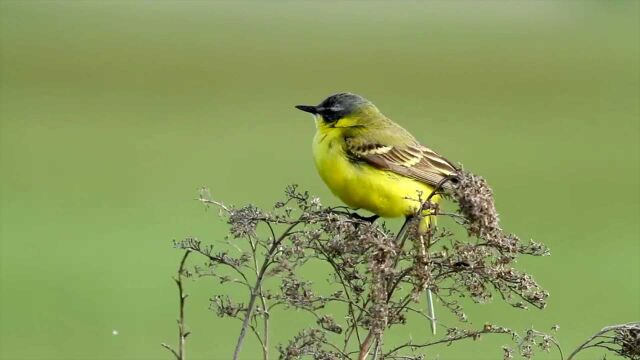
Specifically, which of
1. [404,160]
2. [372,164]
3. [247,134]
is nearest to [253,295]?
[372,164]

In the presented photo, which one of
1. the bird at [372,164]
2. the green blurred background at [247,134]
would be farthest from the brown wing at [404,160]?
the green blurred background at [247,134]

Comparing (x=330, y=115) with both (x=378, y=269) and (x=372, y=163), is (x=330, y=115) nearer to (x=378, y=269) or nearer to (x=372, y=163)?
(x=372, y=163)

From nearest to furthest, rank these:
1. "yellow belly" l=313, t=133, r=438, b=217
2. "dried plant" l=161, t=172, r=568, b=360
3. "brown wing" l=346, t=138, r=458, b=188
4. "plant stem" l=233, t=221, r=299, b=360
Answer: "plant stem" l=233, t=221, r=299, b=360 < "dried plant" l=161, t=172, r=568, b=360 < "yellow belly" l=313, t=133, r=438, b=217 < "brown wing" l=346, t=138, r=458, b=188

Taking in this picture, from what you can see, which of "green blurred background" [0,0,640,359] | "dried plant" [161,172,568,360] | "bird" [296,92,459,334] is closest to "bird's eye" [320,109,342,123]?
"bird" [296,92,459,334]

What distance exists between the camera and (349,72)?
32.8 m

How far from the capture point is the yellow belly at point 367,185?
5.61 metres

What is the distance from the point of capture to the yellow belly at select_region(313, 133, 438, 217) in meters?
5.61

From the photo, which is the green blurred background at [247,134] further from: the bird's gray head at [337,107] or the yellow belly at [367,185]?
Answer: the yellow belly at [367,185]

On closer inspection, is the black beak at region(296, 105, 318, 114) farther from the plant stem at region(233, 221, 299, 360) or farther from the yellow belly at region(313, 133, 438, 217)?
the plant stem at region(233, 221, 299, 360)

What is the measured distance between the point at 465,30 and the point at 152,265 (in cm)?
2418

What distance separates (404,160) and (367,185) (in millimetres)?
344

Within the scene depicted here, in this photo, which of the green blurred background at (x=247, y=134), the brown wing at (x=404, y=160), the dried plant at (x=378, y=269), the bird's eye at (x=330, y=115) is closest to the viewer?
the dried plant at (x=378, y=269)

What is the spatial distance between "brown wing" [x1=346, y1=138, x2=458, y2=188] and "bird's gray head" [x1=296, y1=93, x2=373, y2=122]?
44 cm

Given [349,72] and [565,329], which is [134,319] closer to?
[565,329]
